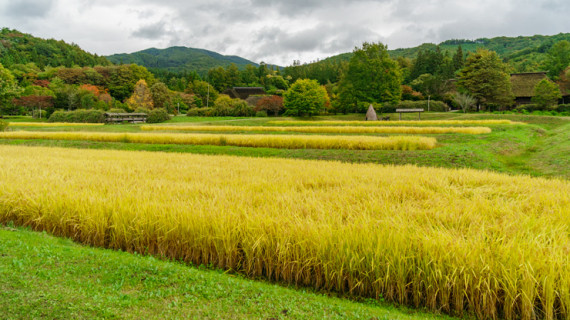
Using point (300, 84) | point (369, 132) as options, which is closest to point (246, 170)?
point (369, 132)

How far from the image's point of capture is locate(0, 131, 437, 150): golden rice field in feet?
58.8

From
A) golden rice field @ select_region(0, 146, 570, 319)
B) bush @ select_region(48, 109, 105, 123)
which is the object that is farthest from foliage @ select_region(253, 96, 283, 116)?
golden rice field @ select_region(0, 146, 570, 319)

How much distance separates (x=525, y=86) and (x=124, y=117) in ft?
237

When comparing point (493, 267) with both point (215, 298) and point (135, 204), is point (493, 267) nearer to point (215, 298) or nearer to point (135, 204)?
point (215, 298)

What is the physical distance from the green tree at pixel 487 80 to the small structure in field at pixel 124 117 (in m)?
54.6

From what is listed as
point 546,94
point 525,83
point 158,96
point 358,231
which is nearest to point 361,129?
point 358,231

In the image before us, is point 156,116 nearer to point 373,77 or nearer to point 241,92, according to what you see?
point 373,77

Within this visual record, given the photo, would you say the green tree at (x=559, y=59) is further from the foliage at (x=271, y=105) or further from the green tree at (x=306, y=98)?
the foliage at (x=271, y=105)

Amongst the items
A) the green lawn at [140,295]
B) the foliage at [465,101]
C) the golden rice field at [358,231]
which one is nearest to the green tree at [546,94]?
the foliage at [465,101]

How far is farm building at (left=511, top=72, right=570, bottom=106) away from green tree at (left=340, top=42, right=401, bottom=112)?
89.6 ft

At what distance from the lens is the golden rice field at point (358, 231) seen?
10.7 feet

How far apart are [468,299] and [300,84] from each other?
51.4 metres

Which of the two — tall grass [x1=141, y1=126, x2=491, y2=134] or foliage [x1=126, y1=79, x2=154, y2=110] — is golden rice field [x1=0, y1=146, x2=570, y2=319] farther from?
foliage [x1=126, y1=79, x2=154, y2=110]

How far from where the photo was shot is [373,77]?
48.1 m
